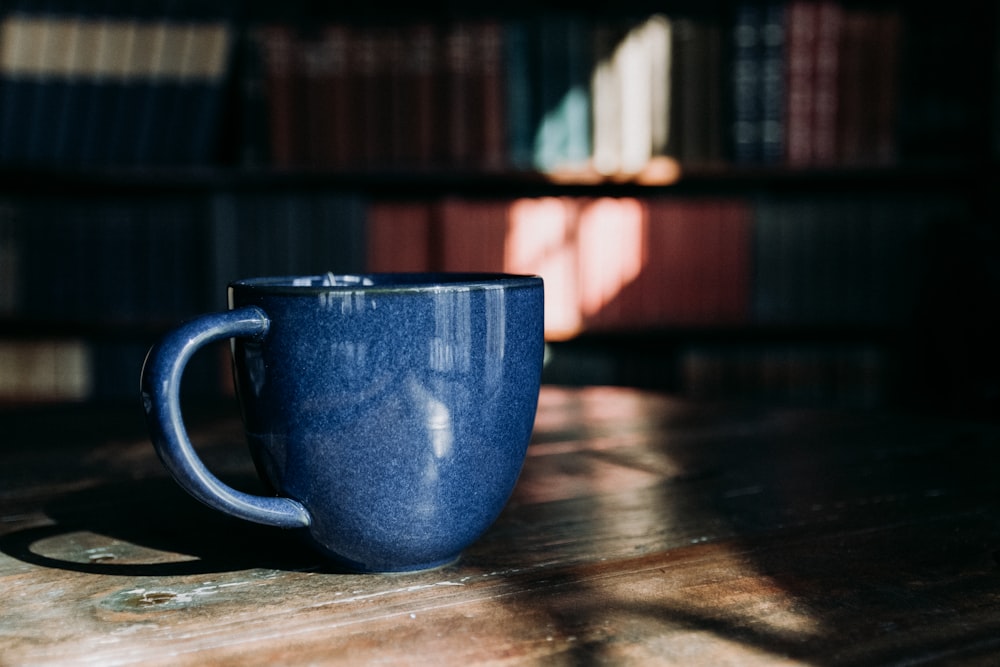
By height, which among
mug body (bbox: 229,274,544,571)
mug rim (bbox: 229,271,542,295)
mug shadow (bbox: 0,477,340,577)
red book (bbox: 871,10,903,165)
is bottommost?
mug shadow (bbox: 0,477,340,577)

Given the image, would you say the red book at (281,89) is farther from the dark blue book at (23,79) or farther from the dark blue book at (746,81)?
the dark blue book at (746,81)

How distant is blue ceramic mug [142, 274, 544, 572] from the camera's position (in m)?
0.38

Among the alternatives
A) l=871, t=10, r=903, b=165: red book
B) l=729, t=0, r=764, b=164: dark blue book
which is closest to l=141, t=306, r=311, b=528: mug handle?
l=729, t=0, r=764, b=164: dark blue book

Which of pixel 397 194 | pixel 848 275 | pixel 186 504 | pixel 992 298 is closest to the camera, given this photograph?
pixel 186 504

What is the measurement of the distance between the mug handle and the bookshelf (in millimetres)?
1604

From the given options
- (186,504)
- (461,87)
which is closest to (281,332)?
(186,504)

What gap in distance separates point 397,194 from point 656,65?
67 centimetres

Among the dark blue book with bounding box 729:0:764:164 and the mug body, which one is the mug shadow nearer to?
the mug body

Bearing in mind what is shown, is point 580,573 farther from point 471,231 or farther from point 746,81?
point 746,81

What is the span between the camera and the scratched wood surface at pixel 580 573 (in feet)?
1.10

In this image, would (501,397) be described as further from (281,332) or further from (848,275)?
(848,275)

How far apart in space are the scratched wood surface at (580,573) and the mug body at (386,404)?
0.10 feet

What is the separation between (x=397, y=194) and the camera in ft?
7.30

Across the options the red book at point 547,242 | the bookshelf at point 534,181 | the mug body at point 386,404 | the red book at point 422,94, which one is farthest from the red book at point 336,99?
the mug body at point 386,404
